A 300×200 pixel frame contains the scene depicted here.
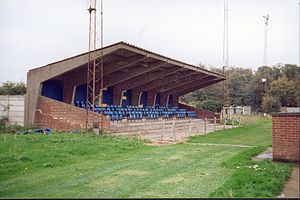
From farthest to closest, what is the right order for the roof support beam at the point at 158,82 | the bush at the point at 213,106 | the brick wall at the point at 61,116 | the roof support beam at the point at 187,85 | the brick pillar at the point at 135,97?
the bush at the point at 213,106 < the roof support beam at the point at 187,85 < the brick pillar at the point at 135,97 < the roof support beam at the point at 158,82 < the brick wall at the point at 61,116

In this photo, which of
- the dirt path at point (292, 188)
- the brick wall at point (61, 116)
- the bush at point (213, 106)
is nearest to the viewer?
the dirt path at point (292, 188)

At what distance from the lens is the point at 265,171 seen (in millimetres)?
7145

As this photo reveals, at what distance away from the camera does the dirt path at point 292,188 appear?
5.56 meters

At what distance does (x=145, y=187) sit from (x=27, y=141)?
7.36 m

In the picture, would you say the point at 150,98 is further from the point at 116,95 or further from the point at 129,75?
the point at 129,75

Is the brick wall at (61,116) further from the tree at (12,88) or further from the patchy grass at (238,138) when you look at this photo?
the tree at (12,88)

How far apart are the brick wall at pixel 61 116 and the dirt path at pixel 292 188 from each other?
521 inches

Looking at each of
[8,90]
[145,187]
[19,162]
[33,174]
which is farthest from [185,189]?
[8,90]

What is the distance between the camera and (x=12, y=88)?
27.9 meters

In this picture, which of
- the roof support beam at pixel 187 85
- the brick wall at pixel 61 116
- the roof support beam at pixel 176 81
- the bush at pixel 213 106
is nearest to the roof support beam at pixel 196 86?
the roof support beam at pixel 187 85

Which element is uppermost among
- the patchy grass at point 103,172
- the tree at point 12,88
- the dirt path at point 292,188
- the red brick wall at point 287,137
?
the tree at point 12,88

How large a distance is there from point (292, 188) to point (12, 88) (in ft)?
84.4

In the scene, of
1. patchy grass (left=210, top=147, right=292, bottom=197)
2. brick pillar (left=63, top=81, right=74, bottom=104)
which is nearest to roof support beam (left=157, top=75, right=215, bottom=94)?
brick pillar (left=63, top=81, right=74, bottom=104)

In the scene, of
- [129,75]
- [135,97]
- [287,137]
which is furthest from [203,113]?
[287,137]
